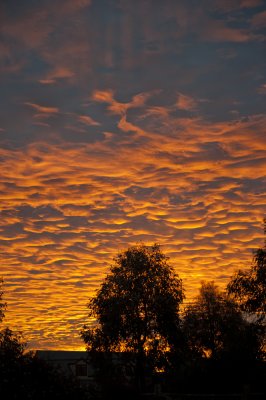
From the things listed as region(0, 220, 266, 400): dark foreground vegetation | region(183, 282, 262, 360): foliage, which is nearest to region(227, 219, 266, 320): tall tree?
region(0, 220, 266, 400): dark foreground vegetation

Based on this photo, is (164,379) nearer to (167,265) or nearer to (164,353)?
(164,353)

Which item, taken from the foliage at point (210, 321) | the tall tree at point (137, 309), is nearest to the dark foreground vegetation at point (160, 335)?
the tall tree at point (137, 309)

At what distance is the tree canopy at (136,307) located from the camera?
198ft

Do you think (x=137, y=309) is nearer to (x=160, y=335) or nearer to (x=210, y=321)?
(x=160, y=335)

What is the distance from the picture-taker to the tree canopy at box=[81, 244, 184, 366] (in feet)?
198

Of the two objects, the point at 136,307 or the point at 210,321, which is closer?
the point at 136,307

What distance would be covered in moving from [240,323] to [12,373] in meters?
55.5

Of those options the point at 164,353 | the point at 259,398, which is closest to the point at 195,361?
the point at 164,353

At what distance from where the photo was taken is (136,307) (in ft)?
200

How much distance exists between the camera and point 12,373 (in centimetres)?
2772

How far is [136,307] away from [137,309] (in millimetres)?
291

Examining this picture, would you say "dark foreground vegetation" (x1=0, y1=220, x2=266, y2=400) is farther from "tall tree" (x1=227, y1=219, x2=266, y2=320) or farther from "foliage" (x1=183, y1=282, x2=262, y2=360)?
"foliage" (x1=183, y1=282, x2=262, y2=360)

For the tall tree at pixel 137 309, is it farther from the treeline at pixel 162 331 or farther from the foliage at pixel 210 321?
the foliage at pixel 210 321

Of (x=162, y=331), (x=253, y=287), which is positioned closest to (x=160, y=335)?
(x=162, y=331)
